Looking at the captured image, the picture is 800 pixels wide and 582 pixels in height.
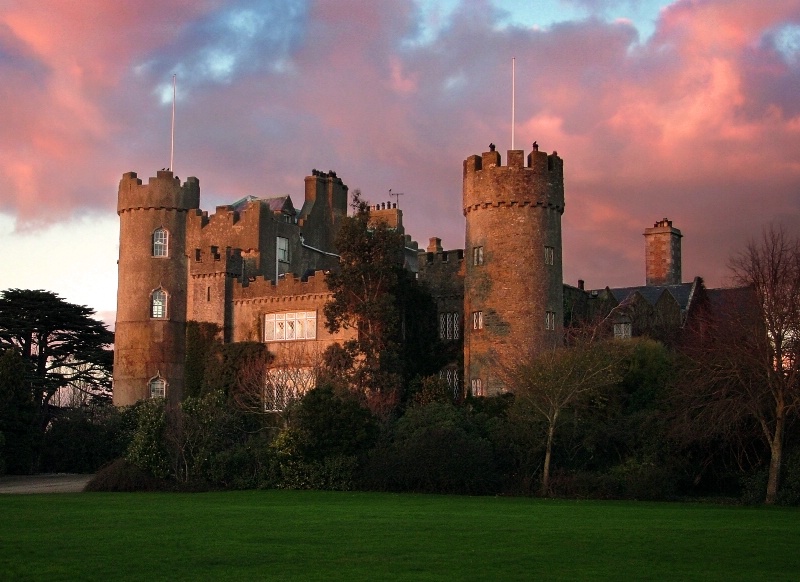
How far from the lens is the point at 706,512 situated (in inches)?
1080

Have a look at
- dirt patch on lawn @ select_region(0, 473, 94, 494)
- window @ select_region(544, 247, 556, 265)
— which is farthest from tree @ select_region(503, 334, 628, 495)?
dirt patch on lawn @ select_region(0, 473, 94, 494)

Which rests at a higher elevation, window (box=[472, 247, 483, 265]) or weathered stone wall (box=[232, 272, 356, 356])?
window (box=[472, 247, 483, 265])

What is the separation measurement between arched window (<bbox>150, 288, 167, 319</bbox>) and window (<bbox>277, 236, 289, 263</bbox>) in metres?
5.51

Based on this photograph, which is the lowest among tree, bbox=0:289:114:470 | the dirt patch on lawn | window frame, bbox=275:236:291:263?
the dirt patch on lawn

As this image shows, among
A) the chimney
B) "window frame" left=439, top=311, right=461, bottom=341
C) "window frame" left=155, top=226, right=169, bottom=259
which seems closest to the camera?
"window frame" left=439, top=311, right=461, bottom=341

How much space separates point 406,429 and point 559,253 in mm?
12202

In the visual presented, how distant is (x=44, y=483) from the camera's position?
42.3m

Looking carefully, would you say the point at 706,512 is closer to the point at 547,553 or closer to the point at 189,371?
the point at 547,553

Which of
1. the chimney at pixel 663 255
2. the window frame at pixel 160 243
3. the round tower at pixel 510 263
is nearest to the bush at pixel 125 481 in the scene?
the round tower at pixel 510 263

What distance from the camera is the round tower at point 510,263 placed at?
44.7m

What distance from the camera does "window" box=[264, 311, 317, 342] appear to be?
47875 millimetres

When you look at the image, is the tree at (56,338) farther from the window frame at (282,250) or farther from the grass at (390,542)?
the grass at (390,542)

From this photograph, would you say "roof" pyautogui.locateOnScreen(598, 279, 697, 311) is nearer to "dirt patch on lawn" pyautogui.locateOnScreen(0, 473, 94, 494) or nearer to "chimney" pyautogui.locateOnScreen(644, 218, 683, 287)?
"chimney" pyautogui.locateOnScreen(644, 218, 683, 287)

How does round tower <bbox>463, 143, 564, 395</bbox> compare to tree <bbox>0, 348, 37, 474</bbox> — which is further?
tree <bbox>0, 348, 37, 474</bbox>
